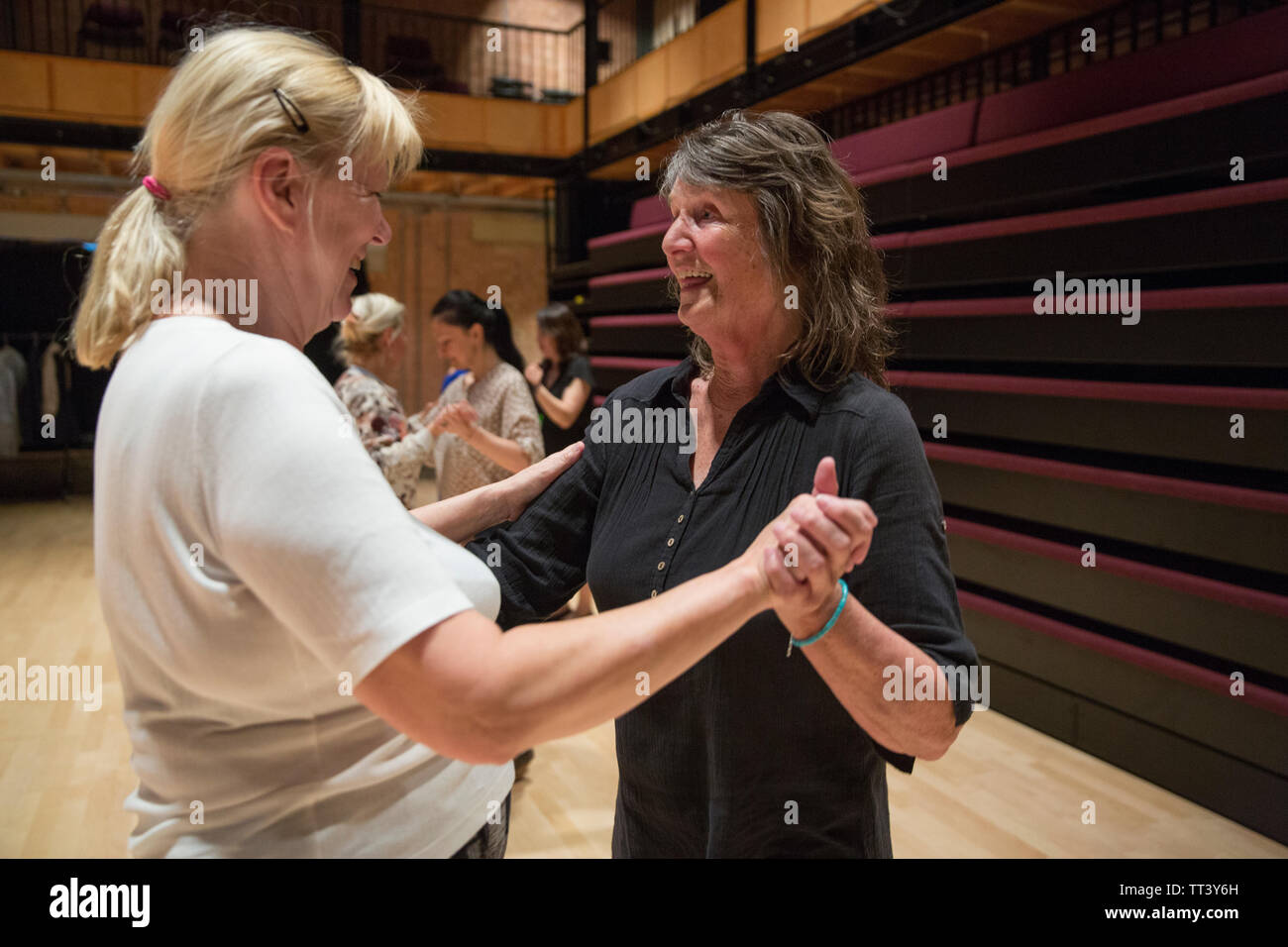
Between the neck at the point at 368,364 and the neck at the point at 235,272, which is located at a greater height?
the neck at the point at 368,364

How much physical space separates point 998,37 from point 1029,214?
2458mm

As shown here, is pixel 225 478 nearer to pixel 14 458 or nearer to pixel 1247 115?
pixel 1247 115

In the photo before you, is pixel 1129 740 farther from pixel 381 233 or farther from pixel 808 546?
pixel 381 233

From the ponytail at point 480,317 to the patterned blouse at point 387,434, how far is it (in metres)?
0.50

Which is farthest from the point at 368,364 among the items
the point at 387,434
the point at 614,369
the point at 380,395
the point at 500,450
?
the point at 614,369

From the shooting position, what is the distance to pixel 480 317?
4.00 m

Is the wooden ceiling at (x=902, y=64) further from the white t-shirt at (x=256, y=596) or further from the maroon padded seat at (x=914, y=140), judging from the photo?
the white t-shirt at (x=256, y=596)

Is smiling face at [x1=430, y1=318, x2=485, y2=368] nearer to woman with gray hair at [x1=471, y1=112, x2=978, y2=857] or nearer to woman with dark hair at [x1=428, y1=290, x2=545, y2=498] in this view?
woman with dark hair at [x1=428, y1=290, x2=545, y2=498]

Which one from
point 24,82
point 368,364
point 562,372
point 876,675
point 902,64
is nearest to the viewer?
point 876,675

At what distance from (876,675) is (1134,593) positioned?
2980 millimetres

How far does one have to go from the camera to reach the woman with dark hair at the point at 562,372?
5.82m

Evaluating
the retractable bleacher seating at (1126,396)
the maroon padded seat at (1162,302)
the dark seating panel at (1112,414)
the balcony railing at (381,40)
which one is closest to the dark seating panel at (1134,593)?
the retractable bleacher seating at (1126,396)

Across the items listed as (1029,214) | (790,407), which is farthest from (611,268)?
(790,407)

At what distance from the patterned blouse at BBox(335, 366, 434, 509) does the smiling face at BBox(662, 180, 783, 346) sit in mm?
2242
